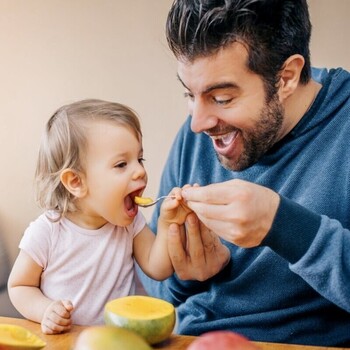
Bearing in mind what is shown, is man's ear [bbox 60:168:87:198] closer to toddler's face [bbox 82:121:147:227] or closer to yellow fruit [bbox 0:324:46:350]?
toddler's face [bbox 82:121:147:227]

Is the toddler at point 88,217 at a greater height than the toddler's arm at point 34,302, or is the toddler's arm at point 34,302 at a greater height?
the toddler at point 88,217

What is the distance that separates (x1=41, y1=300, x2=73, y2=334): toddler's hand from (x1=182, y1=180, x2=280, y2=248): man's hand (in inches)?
12.1

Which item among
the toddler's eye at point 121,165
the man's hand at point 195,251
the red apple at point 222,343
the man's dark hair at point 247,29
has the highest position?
the man's dark hair at point 247,29

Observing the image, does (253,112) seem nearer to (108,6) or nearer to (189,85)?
(189,85)

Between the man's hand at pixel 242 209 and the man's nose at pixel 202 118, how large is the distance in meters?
0.23

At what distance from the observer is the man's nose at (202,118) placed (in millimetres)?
1272

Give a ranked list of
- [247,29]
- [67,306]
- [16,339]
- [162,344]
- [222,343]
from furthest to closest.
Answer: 1. [247,29]
2. [67,306]
3. [162,344]
4. [16,339]
5. [222,343]

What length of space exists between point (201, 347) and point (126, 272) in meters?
0.74

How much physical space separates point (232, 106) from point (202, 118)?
69 millimetres

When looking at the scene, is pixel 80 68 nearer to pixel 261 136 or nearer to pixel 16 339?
pixel 261 136

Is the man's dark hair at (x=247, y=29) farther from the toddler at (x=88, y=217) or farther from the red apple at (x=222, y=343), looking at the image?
the red apple at (x=222, y=343)

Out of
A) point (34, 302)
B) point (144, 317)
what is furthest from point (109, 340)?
point (34, 302)

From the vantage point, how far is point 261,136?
1332 millimetres

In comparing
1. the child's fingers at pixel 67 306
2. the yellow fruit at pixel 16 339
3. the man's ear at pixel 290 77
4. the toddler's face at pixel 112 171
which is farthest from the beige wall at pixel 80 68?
the yellow fruit at pixel 16 339
